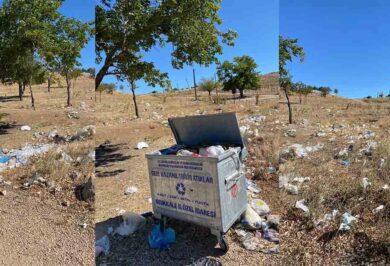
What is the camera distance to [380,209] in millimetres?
2938

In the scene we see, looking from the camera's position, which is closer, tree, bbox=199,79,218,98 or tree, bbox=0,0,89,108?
tree, bbox=199,79,218,98

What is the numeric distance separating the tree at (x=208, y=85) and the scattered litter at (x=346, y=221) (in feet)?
4.54

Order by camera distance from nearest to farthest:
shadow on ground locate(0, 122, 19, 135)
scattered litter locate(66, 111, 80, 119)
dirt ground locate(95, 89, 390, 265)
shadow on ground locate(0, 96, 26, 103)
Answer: dirt ground locate(95, 89, 390, 265)
scattered litter locate(66, 111, 80, 119)
shadow on ground locate(0, 96, 26, 103)
shadow on ground locate(0, 122, 19, 135)

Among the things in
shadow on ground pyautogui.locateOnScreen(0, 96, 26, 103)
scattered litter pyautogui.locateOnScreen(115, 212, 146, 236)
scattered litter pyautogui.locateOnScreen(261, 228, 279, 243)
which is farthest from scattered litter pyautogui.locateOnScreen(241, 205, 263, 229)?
shadow on ground pyautogui.locateOnScreen(0, 96, 26, 103)

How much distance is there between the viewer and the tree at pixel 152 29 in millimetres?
3084

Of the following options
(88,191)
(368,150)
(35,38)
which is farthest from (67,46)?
(368,150)

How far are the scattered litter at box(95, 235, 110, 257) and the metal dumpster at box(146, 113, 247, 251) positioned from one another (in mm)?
471

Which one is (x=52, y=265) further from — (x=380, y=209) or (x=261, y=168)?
(x=380, y=209)

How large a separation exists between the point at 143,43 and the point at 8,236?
2.06 m

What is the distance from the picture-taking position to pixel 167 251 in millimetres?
2686

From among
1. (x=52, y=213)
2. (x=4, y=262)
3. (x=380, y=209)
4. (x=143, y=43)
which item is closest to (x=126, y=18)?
(x=143, y=43)

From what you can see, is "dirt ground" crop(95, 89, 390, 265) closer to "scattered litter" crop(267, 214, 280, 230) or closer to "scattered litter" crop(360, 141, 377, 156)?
"scattered litter" crop(267, 214, 280, 230)

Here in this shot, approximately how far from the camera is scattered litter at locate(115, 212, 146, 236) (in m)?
2.89

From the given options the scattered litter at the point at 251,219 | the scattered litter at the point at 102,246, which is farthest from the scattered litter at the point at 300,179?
the scattered litter at the point at 102,246
